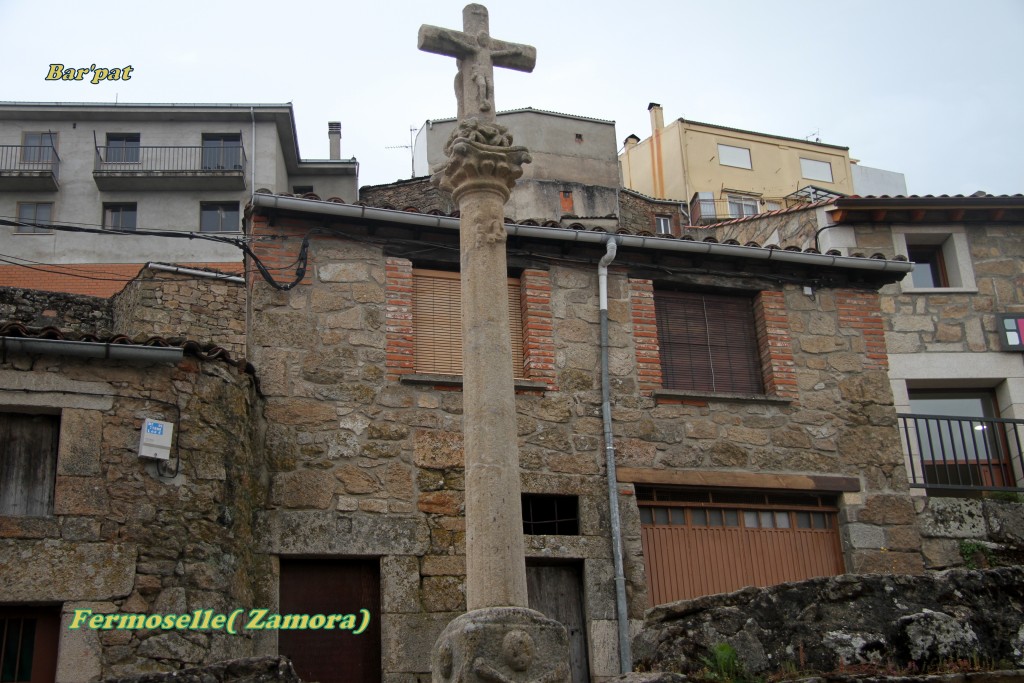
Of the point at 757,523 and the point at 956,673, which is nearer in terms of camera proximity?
the point at 956,673

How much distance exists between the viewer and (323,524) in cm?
966

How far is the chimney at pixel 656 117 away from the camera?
3294 cm

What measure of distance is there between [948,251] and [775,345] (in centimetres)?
616

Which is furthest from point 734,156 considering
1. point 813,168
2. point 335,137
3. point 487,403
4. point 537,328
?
point 487,403

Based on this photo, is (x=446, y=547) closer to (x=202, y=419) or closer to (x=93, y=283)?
(x=202, y=419)

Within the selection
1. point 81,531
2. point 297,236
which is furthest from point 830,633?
point 297,236

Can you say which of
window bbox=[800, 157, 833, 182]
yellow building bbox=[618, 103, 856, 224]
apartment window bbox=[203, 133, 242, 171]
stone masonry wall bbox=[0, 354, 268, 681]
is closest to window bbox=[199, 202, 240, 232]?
apartment window bbox=[203, 133, 242, 171]

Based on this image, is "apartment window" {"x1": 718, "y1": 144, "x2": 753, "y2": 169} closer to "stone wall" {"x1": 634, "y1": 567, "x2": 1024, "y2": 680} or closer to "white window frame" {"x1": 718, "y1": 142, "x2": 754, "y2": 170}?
"white window frame" {"x1": 718, "y1": 142, "x2": 754, "y2": 170}

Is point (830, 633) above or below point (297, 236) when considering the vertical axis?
below

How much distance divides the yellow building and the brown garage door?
1938 centimetres

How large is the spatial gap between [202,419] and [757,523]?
17.0ft

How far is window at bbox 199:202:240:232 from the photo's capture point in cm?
3012

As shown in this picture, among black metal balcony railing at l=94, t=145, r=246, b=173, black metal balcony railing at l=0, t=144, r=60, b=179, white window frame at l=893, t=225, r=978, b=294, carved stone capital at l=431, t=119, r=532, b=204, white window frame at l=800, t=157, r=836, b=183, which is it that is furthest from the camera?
white window frame at l=800, t=157, r=836, b=183

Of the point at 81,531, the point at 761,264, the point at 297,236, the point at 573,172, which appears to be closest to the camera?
the point at 81,531
